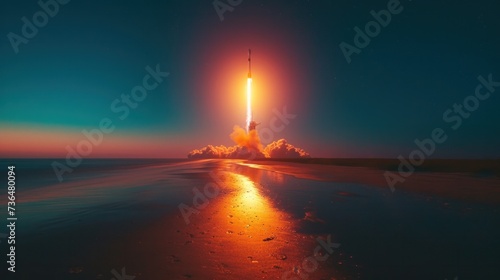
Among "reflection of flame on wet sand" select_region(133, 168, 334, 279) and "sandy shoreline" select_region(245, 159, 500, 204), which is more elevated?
"reflection of flame on wet sand" select_region(133, 168, 334, 279)

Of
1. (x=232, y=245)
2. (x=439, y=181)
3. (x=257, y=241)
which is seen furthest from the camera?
(x=439, y=181)

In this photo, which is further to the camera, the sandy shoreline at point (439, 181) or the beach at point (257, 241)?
the sandy shoreline at point (439, 181)

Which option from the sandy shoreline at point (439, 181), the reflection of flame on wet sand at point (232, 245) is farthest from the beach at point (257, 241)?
the sandy shoreline at point (439, 181)

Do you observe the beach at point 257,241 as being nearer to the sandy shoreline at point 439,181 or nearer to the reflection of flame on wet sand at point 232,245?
the reflection of flame on wet sand at point 232,245

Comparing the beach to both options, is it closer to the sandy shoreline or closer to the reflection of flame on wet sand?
the reflection of flame on wet sand

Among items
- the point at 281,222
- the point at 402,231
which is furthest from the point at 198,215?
the point at 402,231

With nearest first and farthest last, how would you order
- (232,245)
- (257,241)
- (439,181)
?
1. (232,245)
2. (257,241)
3. (439,181)

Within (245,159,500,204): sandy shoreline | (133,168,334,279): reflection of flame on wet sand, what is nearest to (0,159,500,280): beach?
(133,168,334,279): reflection of flame on wet sand

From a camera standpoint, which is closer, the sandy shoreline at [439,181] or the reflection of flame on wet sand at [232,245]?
the reflection of flame on wet sand at [232,245]

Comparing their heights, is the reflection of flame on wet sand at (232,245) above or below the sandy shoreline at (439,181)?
above

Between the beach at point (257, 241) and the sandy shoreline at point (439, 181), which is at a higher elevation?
the beach at point (257, 241)

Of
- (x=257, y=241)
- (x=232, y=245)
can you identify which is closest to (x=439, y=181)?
(x=257, y=241)

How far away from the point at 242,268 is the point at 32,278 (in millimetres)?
4689

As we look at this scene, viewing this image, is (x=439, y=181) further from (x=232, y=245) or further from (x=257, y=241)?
(x=232, y=245)
